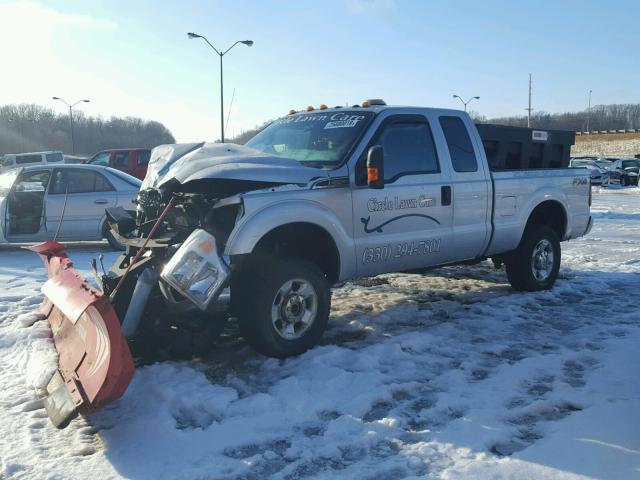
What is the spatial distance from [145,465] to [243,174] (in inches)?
85.7

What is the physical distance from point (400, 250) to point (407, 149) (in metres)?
0.98

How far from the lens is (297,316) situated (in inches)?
187

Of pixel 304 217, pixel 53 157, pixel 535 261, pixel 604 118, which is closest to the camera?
pixel 304 217

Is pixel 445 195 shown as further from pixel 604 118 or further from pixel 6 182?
pixel 604 118

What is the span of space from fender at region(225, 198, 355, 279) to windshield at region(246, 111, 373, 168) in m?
0.54

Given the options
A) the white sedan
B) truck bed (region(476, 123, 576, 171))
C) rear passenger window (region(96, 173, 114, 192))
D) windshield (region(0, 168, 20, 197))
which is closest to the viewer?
truck bed (region(476, 123, 576, 171))

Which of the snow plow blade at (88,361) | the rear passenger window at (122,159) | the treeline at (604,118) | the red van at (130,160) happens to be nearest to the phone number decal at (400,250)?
the snow plow blade at (88,361)

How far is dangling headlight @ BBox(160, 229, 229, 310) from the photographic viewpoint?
400cm

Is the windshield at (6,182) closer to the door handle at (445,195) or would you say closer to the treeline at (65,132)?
the door handle at (445,195)

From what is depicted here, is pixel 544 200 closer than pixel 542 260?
Yes

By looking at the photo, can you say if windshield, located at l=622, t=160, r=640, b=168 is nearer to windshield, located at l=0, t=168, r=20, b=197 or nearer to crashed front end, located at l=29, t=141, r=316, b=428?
windshield, located at l=0, t=168, r=20, b=197

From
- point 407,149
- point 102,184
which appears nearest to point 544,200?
point 407,149

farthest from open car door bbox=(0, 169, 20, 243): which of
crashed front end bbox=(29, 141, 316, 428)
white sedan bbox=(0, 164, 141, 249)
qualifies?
crashed front end bbox=(29, 141, 316, 428)

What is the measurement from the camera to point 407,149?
572 cm
